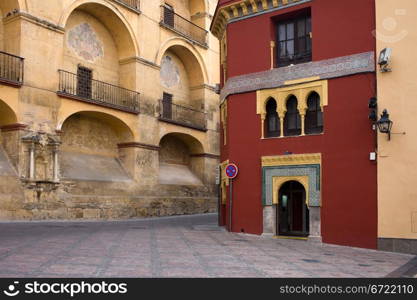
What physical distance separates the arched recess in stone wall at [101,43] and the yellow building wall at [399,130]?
1491cm

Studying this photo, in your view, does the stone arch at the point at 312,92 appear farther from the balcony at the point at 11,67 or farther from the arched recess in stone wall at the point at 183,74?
the arched recess in stone wall at the point at 183,74

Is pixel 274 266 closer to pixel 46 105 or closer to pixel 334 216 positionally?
pixel 334 216

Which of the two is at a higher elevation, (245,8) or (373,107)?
(245,8)

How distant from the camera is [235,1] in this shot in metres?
15.6

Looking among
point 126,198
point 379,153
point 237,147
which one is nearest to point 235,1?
point 237,147

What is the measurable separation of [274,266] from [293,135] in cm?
629

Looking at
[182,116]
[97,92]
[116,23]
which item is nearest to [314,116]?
[97,92]

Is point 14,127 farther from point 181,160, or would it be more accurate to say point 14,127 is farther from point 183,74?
point 183,74

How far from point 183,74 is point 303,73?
58.4 feet

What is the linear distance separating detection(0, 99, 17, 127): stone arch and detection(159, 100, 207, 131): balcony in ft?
30.9

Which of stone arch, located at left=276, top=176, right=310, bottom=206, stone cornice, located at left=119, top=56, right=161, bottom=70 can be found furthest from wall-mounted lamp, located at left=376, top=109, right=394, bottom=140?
stone cornice, located at left=119, top=56, right=161, bottom=70

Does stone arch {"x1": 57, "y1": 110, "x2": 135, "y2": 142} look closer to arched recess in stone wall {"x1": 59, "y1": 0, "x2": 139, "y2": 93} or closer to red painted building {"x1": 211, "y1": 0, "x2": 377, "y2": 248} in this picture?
arched recess in stone wall {"x1": 59, "y1": 0, "x2": 139, "y2": 93}

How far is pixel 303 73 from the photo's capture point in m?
14.1

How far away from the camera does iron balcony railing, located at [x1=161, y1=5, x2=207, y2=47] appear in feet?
92.0
